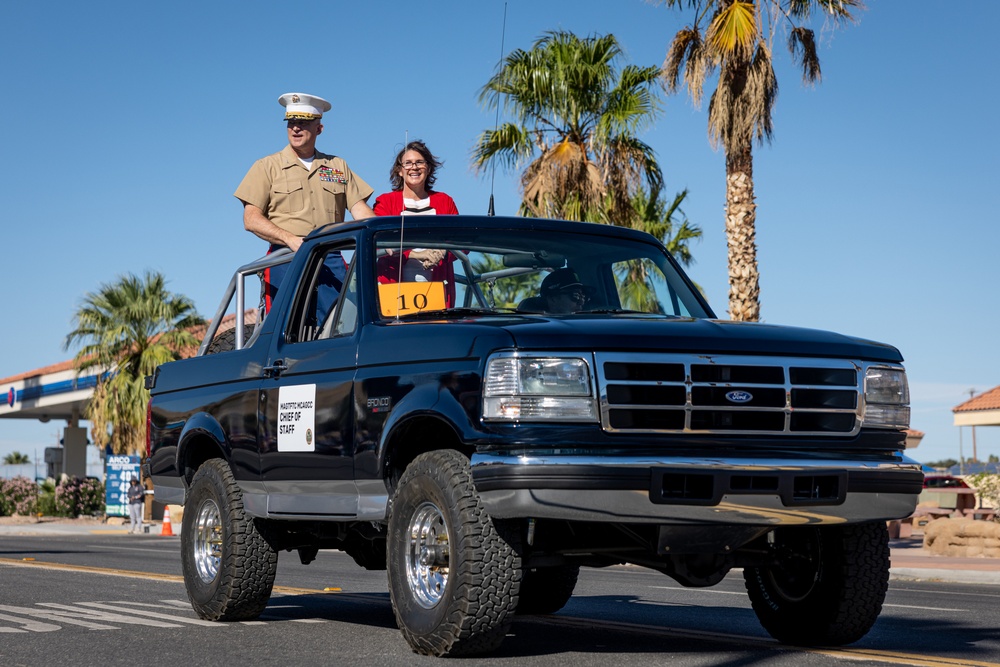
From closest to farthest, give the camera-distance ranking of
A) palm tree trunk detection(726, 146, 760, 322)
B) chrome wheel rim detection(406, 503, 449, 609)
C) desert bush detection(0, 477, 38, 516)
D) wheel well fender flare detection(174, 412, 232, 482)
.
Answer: chrome wheel rim detection(406, 503, 449, 609) → wheel well fender flare detection(174, 412, 232, 482) → palm tree trunk detection(726, 146, 760, 322) → desert bush detection(0, 477, 38, 516)

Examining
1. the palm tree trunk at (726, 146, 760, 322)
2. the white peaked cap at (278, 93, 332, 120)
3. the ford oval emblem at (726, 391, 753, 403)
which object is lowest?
the ford oval emblem at (726, 391, 753, 403)

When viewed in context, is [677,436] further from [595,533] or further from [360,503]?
[360,503]

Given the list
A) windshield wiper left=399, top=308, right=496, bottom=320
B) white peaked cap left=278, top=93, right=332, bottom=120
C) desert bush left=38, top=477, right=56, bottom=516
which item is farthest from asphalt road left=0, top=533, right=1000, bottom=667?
desert bush left=38, top=477, right=56, bottom=516

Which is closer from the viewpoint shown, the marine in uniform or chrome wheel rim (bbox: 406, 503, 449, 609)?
chrome wheel rim (bbox: 406, 503, 449, 609)

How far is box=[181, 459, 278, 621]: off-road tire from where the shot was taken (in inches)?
305

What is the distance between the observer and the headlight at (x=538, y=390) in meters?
5.57

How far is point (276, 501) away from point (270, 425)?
1.32 feet

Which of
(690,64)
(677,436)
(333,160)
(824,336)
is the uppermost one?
(690,64)

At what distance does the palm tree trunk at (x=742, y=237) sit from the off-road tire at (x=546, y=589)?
1379 cm

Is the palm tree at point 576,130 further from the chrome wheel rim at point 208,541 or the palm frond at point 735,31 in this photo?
the chrome wheel rim at point 208,541

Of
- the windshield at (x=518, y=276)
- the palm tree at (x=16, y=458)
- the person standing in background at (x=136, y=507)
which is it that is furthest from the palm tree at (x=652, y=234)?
the palm tree at (x=16, y=458)

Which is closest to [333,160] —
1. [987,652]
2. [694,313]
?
[694,313]

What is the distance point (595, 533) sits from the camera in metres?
6.09

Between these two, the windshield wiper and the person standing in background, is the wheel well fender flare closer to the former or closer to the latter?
the windshield wiper
